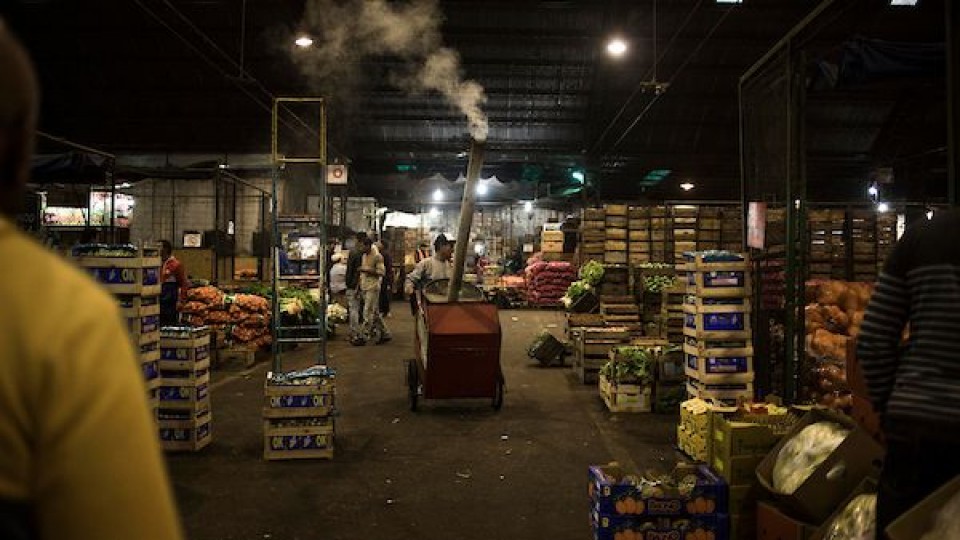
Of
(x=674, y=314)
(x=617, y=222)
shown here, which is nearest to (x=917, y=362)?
(x=674, y=314)

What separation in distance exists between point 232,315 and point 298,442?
667 cm

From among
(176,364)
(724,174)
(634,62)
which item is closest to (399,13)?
(634,62)

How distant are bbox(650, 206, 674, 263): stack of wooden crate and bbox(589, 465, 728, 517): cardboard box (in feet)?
45.8

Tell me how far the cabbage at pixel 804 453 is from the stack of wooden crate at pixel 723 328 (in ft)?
11.4

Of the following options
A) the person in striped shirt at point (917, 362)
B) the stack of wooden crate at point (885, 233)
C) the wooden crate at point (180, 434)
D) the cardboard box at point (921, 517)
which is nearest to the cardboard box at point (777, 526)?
the person in striped shirt at point (917, 362)

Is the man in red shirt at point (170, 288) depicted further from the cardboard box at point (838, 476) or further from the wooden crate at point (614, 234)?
the wooden crate at point (614, 234)

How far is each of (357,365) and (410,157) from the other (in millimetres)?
11531

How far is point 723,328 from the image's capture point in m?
7.92

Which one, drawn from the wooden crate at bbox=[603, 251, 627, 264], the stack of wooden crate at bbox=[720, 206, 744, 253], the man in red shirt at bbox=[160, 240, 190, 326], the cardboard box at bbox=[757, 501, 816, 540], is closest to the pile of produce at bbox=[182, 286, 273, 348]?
the man in red shirt at bbox=[160, 240, 190, 326]

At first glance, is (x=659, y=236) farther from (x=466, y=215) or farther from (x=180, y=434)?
(x=180, y=434)

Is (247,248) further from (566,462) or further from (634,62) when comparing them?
(566,462)

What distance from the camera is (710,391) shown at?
7969 mm

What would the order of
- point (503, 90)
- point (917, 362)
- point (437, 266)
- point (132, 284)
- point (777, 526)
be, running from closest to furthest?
point (917, 362) → point (777, 526) → point (132, 284) → point (437, 266) → point (503, 90)

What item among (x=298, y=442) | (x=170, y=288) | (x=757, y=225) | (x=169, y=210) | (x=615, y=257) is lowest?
(x=298, y=442)
